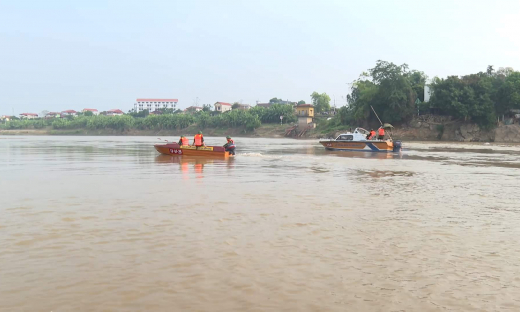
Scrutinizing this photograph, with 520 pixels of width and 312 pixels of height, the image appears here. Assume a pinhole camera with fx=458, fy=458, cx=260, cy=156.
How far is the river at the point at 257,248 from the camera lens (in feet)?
16.4

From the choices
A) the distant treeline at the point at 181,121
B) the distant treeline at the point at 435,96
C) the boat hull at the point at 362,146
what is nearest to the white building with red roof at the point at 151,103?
the distant treeline at the point at 181,121

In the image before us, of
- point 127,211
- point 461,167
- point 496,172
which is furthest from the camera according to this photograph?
point 461,167

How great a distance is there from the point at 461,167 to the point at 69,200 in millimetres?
17070

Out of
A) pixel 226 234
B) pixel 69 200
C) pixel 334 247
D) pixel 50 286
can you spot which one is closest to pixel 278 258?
pixel 334 247

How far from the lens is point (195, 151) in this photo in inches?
1017

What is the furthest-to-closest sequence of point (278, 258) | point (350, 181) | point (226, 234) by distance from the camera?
point (350, 181) < point (226, 234) < point (278, 258)

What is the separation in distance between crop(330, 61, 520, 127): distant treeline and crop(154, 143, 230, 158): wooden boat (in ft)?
133

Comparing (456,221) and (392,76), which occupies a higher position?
(392,76)

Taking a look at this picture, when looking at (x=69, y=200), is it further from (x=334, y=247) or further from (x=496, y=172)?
(x=496, y=172)

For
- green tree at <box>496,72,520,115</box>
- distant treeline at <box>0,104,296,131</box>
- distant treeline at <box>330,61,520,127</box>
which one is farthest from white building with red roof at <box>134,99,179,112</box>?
green tree at <box>496,72,520,115</box>

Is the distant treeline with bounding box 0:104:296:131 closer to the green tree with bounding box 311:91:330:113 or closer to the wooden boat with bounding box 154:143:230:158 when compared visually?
the green tree with bounding box 311:91:330:113

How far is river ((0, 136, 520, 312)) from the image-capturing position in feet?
16.4

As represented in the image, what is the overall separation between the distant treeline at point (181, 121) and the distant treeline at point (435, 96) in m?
23.8

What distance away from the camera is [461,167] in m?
21.0
